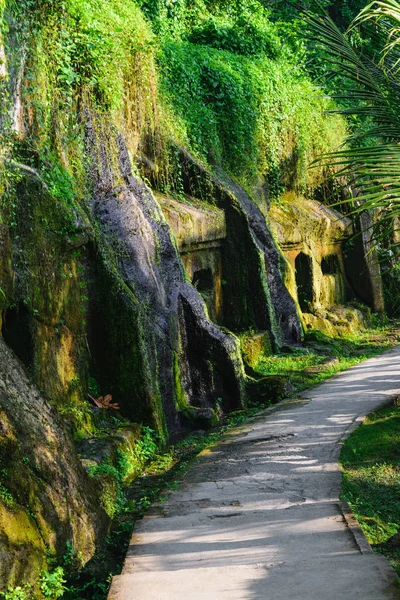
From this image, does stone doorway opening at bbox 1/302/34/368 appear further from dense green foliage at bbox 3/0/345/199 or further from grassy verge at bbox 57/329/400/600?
grassy verge at bbox 57/329/400/600

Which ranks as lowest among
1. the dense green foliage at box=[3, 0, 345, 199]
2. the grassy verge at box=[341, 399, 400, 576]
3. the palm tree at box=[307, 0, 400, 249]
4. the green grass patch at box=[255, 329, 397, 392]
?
the grassy verge at box=[341, 399, 400, 576]

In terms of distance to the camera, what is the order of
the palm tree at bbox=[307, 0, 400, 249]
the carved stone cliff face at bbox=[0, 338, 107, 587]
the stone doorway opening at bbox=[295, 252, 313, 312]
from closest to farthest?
1. the carved stone cliff face at bbox=[0, 338, 107, 587]
2. the palm tree at bbox=[307, 0, 400, 249]
3. the stone doorway opening at bbox=[295, 252, 313, 312]

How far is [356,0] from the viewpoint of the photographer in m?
26.4

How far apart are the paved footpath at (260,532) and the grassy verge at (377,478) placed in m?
0.17

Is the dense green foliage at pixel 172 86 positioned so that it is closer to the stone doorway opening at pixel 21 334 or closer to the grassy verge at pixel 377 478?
the stone doorway opening at pixel 21 334

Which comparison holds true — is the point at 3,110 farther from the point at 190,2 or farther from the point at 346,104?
the point at 346,104

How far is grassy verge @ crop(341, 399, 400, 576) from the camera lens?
22.2ft

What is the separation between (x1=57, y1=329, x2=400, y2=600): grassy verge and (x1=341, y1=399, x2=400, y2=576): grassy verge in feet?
5.19

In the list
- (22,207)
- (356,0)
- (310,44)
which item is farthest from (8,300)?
(356,0)

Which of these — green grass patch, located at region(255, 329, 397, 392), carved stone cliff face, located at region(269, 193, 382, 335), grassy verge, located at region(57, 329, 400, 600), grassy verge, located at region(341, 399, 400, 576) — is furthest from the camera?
carved stone cliff face, located at region(269, 193, 382, 335)

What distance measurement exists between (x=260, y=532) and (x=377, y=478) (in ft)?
7.34

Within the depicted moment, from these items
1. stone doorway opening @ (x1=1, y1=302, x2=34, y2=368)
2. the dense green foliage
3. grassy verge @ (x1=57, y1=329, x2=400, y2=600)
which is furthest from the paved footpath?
the dense green foliage

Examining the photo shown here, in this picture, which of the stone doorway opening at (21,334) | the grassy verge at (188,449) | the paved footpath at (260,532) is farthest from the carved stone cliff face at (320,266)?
the stone doorway opening at (21,334)

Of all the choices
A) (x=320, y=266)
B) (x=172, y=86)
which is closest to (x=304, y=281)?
(x=320, y=266)
